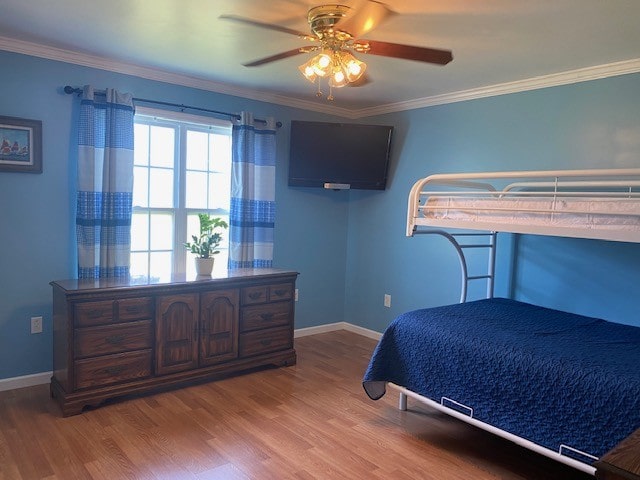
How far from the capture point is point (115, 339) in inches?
117

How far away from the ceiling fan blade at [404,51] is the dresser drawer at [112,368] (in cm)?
225

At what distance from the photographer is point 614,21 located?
2.32 metres

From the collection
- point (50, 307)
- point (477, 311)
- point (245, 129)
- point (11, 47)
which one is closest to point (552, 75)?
point (477, 311)

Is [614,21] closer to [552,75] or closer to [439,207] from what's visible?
[552,75]

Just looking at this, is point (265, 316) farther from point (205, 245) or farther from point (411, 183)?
point (411, 183)

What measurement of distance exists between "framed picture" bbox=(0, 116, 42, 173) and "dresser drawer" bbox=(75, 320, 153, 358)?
112 cm

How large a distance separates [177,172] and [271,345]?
1.53m

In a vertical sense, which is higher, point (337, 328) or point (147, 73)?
point (147, 73)

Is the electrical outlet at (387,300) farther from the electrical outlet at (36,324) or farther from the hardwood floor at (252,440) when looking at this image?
the electrical outlet at (36,324)

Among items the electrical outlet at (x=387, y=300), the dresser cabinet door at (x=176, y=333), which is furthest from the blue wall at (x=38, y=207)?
the electrical outlet at (x=387, y=300)

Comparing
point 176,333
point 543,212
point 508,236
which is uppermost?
point 543,212

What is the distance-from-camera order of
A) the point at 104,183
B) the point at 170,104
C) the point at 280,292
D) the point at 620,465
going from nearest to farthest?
the point at 620,465 < the point at 104,183 < the point at 170,104 < the point at 280,292

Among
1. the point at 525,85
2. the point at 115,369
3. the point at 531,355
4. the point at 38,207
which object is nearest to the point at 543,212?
the point at 531,355

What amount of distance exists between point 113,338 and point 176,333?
15.9 inches
